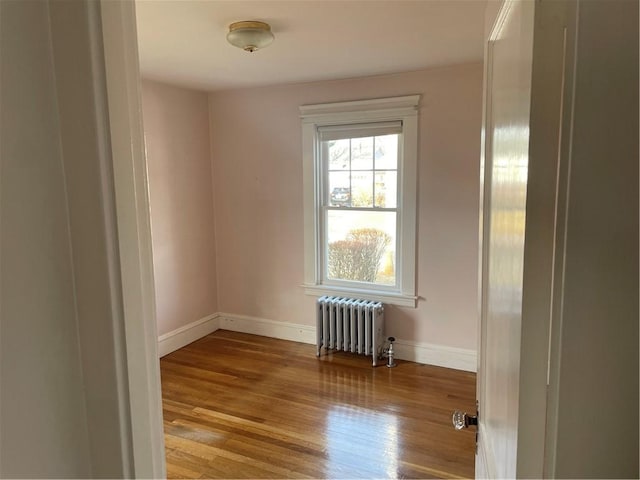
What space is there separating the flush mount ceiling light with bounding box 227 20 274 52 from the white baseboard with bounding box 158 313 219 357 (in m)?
2.63

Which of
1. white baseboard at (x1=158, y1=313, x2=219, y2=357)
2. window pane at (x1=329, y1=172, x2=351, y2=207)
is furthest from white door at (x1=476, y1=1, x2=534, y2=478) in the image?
white baseboard at (x1=158, y1=313, x2=219, y2=357)

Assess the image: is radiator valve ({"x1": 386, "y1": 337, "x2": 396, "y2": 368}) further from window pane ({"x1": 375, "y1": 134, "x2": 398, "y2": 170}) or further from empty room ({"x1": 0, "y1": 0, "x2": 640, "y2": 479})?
window pane ({"x1": 375, "y1": 134, "x2": 398, "y2": 170})

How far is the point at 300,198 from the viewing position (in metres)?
4.07

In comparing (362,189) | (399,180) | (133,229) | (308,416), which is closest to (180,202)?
(362,189)

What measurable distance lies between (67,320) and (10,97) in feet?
1.35

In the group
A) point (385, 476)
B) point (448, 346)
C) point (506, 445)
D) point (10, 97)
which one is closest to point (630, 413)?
point (506, 445)

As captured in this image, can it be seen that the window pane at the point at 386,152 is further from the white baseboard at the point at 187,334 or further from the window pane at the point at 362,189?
the white baseboard at the point at 187,334

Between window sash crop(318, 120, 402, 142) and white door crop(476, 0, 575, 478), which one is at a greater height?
window sash crop(318, 120, 402, 142)

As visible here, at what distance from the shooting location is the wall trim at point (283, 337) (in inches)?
144

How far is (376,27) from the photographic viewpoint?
7.79 feet

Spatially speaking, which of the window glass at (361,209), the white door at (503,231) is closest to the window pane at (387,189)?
the window glass at (361,209)

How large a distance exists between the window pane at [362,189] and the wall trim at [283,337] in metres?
1.27

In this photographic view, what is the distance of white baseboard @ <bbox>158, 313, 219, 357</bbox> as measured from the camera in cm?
401

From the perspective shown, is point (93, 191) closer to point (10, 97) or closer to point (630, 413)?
point (10, 97)
